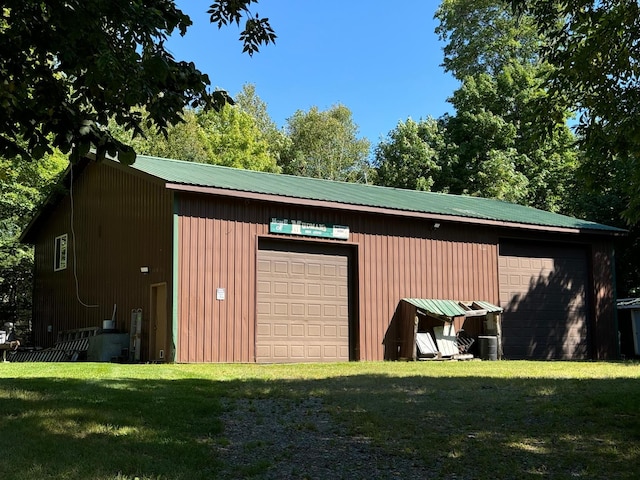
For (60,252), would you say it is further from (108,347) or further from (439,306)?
(439,306)

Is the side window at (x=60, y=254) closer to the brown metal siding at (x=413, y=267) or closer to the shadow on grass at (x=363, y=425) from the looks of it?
the brown metal siding at (x=413, y=267)

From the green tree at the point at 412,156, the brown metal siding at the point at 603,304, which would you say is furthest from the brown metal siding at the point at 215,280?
the green tree at the point at 412,156

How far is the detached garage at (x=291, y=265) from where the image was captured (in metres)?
14.4

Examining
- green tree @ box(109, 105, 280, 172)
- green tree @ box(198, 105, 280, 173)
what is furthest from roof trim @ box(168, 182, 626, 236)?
green tree @ box(198, 105, 280, 173)

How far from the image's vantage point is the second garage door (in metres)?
15.2

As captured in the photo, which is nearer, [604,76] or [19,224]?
[604,76]

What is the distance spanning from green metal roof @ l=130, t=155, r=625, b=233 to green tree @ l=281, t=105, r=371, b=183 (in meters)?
23.0

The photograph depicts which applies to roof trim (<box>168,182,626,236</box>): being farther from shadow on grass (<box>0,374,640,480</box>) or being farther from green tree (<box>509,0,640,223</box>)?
green tree (<box>509,0,640,223</box>)

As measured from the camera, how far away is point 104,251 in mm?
17297

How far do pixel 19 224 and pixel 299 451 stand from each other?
2076 centimetres

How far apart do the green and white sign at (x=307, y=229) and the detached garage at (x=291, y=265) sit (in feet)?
0.10

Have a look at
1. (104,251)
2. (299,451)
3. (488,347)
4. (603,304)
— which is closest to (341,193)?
(488,347)

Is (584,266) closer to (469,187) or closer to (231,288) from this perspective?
(231,288)

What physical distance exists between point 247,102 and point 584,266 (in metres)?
Result: 29.7
